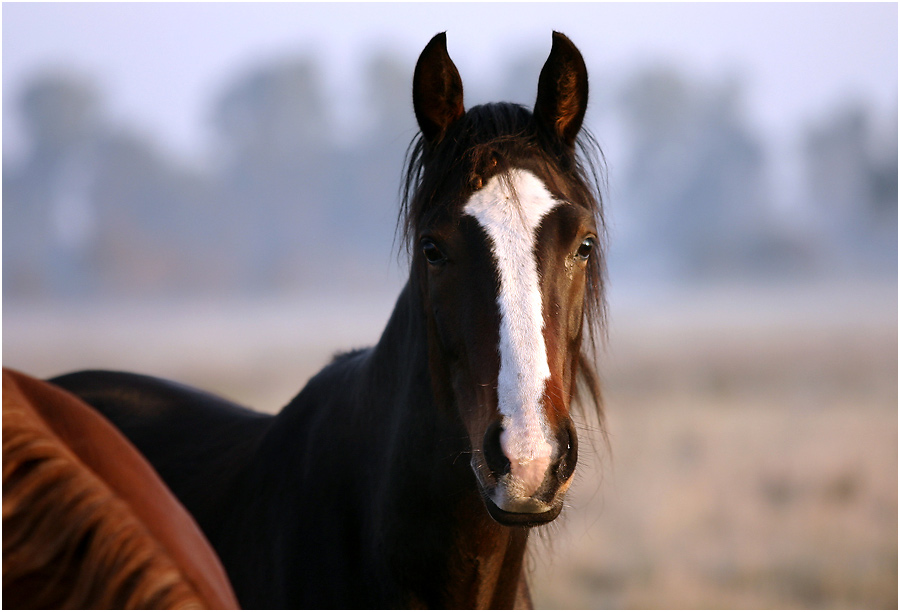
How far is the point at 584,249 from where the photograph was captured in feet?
6.26

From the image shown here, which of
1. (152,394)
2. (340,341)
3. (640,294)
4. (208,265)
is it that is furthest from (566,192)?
(208,265)

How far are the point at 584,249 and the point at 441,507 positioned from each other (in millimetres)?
782

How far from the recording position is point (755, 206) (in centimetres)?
4294

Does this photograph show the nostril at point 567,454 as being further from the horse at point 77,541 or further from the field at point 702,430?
the horse at point 77,541

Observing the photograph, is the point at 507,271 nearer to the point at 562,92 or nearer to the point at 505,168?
the point at 505,168

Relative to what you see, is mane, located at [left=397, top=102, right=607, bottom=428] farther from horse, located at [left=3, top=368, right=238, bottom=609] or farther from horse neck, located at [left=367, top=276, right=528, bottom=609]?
horse, located at [left=3, top=368, right=238, bottom=609]

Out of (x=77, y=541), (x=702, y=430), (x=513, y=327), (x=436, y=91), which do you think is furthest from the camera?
(x=702, y=430)

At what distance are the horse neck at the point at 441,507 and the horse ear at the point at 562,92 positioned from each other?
62 centimetres

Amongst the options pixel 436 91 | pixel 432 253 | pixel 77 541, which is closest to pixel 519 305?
pixel 432 253

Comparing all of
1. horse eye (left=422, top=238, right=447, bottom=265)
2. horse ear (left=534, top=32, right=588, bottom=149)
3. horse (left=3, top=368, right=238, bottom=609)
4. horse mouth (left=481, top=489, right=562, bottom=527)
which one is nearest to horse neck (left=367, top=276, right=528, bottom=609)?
horse eye (left=422, top=238, right=447, bottom=265)

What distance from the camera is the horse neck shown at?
1896 mm

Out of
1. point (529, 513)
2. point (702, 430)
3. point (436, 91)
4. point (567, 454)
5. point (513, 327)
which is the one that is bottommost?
point (702, 430)

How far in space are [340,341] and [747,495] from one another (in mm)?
11599

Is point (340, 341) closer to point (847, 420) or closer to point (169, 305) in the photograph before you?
point (847, 420)
